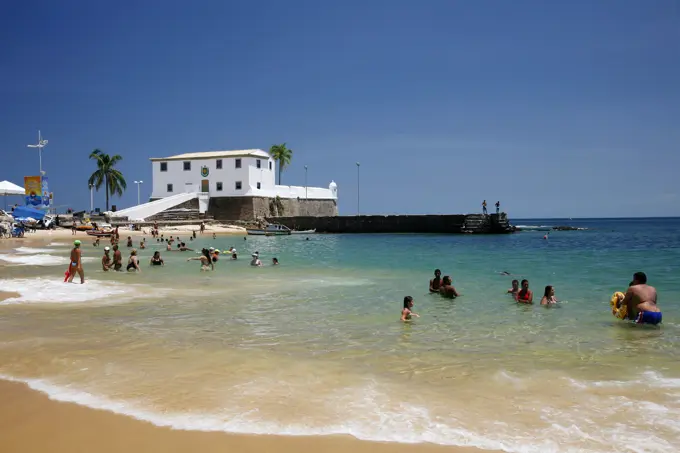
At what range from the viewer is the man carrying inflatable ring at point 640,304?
1175 cm

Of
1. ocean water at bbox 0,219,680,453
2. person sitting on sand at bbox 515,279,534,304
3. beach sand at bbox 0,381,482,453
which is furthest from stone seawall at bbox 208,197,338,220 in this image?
beach sand at bbox 0,381,482,453

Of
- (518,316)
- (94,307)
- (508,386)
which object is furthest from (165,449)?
(518,316)

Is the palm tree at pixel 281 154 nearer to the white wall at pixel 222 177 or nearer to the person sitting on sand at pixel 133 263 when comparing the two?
the white wall at pixel 222 177

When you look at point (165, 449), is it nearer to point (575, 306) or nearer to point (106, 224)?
point (575, 306)

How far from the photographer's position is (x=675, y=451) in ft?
17.6

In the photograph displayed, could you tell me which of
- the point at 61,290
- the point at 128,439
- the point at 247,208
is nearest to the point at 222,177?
the point at 247,208

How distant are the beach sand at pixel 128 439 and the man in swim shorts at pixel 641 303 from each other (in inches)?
336

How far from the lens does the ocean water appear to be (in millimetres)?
5996

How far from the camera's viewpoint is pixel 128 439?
543cm

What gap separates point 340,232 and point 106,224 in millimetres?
32860

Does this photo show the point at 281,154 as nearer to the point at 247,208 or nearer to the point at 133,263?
the point at 247,208

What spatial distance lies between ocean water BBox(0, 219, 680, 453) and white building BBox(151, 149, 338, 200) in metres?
56.3

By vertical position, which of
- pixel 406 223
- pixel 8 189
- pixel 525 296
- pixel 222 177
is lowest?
pixel 525 296

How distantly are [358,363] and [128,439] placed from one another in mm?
4102
